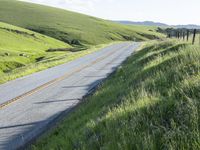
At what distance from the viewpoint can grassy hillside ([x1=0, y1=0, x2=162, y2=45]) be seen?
13412 cm

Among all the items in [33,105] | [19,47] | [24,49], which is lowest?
[24,49]

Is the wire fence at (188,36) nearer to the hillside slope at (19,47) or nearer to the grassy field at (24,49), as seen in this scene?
the grassy field at (24,49)

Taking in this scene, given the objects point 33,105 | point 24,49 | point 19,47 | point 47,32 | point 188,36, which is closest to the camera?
point 33,105

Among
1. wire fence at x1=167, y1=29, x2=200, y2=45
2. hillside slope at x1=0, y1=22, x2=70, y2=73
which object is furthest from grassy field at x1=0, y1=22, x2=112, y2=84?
wire fence at x1=167, y1=29, x2=200, y2=45

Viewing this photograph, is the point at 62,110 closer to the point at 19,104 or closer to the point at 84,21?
the point at 19,104

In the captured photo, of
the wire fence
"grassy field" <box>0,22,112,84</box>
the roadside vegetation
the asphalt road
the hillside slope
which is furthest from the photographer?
the roadside vegetation

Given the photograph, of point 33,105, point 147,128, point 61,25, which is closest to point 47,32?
point 61,25

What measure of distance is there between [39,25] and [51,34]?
12.0 m

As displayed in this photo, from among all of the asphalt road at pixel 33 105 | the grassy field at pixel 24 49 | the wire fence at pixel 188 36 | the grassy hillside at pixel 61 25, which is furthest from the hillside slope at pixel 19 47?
the asphalt road at pixel 33 105

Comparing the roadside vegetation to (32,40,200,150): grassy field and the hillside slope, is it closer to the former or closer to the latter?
the hillside slope

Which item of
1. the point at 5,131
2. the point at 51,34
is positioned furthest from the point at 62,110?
the point at 51,34

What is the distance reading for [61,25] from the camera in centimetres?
14838

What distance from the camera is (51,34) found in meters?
130

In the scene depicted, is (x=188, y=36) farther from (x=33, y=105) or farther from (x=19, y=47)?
(x=19, y=47)
